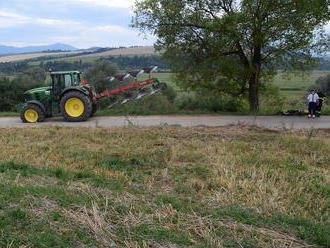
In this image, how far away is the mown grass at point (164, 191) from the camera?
4.41 m

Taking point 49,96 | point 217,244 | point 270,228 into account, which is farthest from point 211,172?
point 49,96

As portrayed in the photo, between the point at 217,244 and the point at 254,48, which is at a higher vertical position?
the point at 254,48

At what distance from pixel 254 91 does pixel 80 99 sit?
9.08 meters

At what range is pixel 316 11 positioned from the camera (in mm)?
16391

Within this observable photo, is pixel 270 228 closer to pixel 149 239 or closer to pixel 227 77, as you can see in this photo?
pixel 149 239

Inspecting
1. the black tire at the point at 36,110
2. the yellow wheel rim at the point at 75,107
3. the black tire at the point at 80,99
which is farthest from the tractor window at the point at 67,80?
the black tire at the point at 36,110

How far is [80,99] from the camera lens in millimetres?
15891

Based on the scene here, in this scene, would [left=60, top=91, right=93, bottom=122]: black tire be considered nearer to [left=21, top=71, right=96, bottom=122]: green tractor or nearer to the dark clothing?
[left=21, top=71, right=96, bottom=122]: green tractor

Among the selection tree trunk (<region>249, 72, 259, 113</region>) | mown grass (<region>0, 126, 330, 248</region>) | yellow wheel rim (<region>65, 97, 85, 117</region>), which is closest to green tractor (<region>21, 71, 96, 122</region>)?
yellow wheel rim (<region>65, 97, 85, 117</region>)

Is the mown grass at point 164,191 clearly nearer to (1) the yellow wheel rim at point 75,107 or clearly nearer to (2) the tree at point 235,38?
(1) the yellow wheel rim at point 75,107

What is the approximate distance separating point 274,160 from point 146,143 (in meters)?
3.52

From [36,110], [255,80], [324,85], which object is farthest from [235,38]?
[324,85]

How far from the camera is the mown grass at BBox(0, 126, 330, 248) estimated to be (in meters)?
4.41

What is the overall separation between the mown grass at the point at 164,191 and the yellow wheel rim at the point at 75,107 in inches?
184
